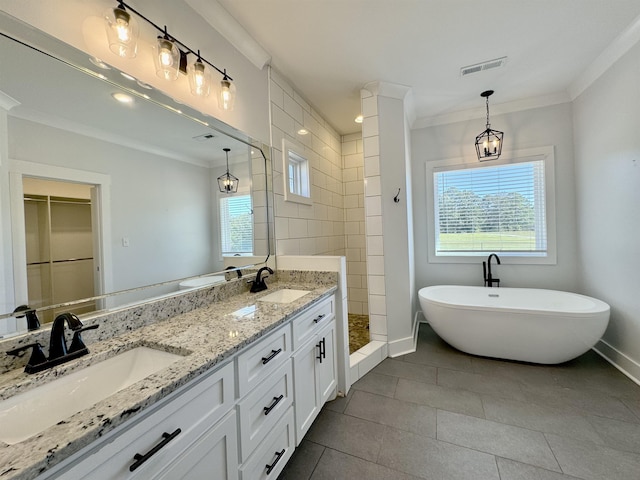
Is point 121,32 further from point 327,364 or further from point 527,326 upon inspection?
point 527,326

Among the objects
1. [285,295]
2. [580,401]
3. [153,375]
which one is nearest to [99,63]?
[153,375]

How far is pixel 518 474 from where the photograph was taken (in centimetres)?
133

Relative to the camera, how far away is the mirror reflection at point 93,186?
0.86m

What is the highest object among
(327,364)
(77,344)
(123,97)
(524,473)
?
(123,97)

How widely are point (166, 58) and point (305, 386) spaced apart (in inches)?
72.6

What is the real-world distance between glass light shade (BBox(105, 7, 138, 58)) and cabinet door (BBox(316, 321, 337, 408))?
173cm

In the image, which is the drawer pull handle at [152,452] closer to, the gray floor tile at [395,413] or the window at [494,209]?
the gray floor tile at [395,413]

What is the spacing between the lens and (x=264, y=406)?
1119 mm

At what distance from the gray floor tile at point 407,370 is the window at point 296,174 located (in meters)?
1.73

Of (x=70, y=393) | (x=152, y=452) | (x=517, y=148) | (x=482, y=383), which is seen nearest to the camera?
(x=152, y=452)

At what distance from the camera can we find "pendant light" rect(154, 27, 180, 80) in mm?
1246

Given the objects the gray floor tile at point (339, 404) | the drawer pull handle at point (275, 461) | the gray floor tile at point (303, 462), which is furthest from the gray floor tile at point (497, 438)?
the drawer pull handle at point (275, 461)

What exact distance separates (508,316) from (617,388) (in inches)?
32.1

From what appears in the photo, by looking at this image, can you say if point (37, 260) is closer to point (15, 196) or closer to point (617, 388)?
point (15, 196)
